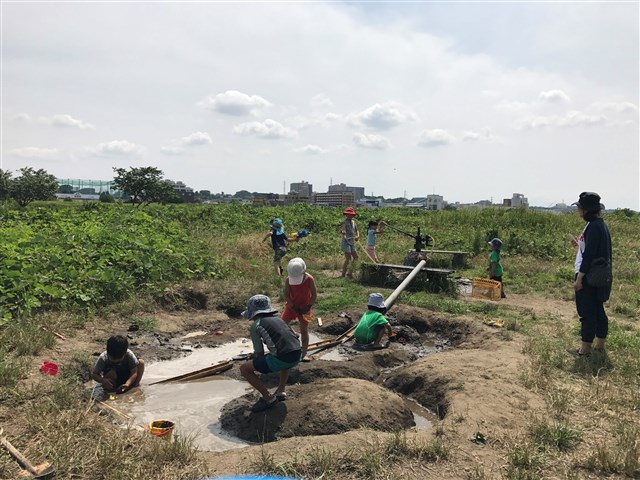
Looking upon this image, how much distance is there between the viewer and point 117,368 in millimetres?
Answer: 5129

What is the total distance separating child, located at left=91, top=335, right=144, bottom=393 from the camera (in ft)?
16.3

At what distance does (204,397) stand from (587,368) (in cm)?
425

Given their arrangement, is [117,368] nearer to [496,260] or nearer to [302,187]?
[496,260]

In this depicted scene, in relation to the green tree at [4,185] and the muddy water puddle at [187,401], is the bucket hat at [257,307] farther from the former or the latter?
the green tree at [4,185]

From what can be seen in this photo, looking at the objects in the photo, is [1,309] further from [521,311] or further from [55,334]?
[521,311]

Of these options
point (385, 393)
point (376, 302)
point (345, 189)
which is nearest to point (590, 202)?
point (376, 302)

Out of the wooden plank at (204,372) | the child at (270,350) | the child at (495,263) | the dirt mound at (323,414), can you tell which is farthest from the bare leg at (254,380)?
the child at (495,263)

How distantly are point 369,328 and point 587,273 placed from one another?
2.81 m

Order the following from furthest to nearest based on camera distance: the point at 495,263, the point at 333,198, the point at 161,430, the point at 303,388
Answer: the point at 333,198, the point at 495,263, the point at 303,388, the point at 161,430

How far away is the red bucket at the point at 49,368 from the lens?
4.84 metres

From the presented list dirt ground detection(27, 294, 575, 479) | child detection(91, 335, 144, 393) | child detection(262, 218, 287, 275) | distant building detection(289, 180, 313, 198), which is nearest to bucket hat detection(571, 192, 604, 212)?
dirt ground detection(27, 294, 575, 479)

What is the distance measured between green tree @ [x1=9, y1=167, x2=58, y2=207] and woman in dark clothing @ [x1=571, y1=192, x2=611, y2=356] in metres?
49.3

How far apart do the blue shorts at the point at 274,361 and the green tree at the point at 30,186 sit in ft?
157

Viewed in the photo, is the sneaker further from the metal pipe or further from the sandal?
the sandal
